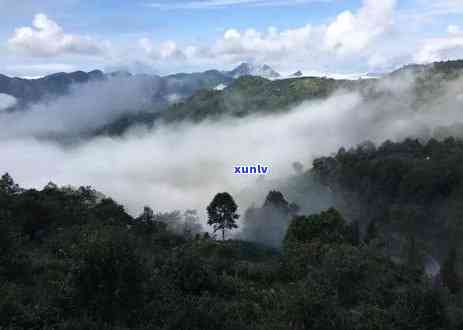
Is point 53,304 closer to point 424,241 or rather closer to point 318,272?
point 318,272

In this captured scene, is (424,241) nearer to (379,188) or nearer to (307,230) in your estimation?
(379,188)

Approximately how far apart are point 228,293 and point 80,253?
10.8 metres

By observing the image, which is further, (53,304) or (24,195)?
(24,195)

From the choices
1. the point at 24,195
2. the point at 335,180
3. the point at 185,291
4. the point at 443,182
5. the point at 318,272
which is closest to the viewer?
the point at 185,291

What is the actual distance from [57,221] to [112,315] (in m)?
36.9

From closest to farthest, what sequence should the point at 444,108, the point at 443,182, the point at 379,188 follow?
1. the point at 443,182
2. the point at 379,188
3. the point at 444,108

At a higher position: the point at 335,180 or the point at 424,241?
the point at 335,180

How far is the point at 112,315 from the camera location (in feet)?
55.5

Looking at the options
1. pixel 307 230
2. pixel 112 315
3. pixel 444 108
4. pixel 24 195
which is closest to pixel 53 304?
pixel 112 315

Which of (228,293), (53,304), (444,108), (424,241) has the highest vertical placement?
(444,108)

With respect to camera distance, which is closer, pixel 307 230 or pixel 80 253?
pixel 80 253

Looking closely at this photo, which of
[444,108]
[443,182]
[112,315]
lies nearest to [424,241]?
[443,182]

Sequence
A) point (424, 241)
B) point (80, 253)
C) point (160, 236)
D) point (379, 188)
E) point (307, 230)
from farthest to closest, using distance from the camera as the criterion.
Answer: point (379, 188) < point (424, 241) < point (160, 236) < point (307, 230) < point (80, 253)

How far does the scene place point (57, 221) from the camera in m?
50.8
